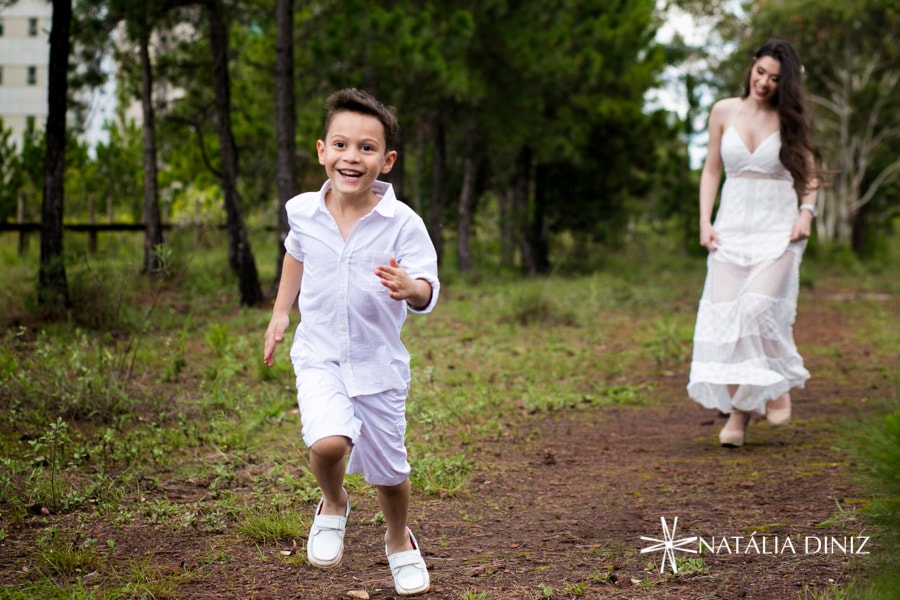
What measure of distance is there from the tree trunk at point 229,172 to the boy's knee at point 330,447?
956cm

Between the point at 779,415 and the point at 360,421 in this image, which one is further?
the point at 779,415

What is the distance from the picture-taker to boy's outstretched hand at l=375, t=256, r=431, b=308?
10.9 feet

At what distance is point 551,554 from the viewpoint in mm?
4211

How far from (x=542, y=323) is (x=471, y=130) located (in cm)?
904

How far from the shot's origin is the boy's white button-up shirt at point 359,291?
3.61 meters

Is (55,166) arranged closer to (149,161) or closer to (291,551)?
(291,551)

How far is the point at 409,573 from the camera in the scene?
371 centimetres

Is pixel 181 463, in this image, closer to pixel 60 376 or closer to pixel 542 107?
pixel 60 376

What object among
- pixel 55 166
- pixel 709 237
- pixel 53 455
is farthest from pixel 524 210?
pixel 53 455

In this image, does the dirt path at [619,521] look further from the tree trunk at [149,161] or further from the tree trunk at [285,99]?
the tree trunk at [149,161]

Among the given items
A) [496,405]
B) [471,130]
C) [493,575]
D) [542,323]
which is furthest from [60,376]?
[471,130]

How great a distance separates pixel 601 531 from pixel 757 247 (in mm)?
2656

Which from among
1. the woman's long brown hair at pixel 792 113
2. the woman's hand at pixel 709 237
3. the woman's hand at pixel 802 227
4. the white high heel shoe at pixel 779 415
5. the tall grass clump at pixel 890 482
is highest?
the woman's long brown hair at pixel 792 113

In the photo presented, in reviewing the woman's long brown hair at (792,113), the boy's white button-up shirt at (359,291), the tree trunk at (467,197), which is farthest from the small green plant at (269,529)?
the tree trunk at (467,197)
